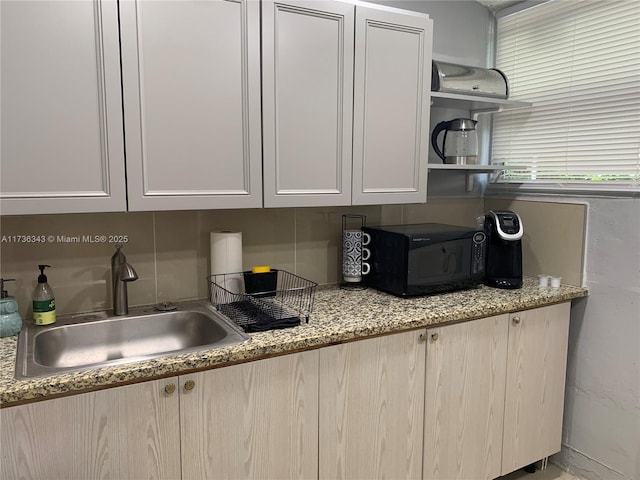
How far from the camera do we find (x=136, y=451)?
1.38 meters

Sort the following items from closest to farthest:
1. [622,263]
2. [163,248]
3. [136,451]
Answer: [136,451] → [163,248] → [622,263]

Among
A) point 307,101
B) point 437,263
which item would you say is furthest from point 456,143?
point 307,101

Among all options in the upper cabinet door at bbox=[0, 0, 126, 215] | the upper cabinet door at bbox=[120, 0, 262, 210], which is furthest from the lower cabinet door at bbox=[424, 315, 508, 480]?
the upper cabinet door at bbox=[0, 0, 126, 215]

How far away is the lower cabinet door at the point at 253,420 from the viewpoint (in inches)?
57.5

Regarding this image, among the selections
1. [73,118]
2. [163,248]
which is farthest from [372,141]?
[73,118]

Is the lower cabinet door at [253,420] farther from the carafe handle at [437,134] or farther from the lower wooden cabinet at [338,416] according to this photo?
the carafe handle at [437,134]

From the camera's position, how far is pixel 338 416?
1714mm

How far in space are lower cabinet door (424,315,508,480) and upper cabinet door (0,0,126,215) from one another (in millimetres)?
1326

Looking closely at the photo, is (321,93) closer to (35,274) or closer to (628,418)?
(35,274)

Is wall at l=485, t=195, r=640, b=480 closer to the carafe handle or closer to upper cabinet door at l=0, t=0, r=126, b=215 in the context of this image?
the carafe handle

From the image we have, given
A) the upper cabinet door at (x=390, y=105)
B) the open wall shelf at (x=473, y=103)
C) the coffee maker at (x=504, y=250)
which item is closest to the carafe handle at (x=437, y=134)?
the open wall shelf at (x=473, y=103)

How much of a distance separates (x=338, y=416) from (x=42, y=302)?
43.5 inches

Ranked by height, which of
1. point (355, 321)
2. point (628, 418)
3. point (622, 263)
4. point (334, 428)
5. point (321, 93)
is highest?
point (321, 93)

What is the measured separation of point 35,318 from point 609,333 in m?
2.38
